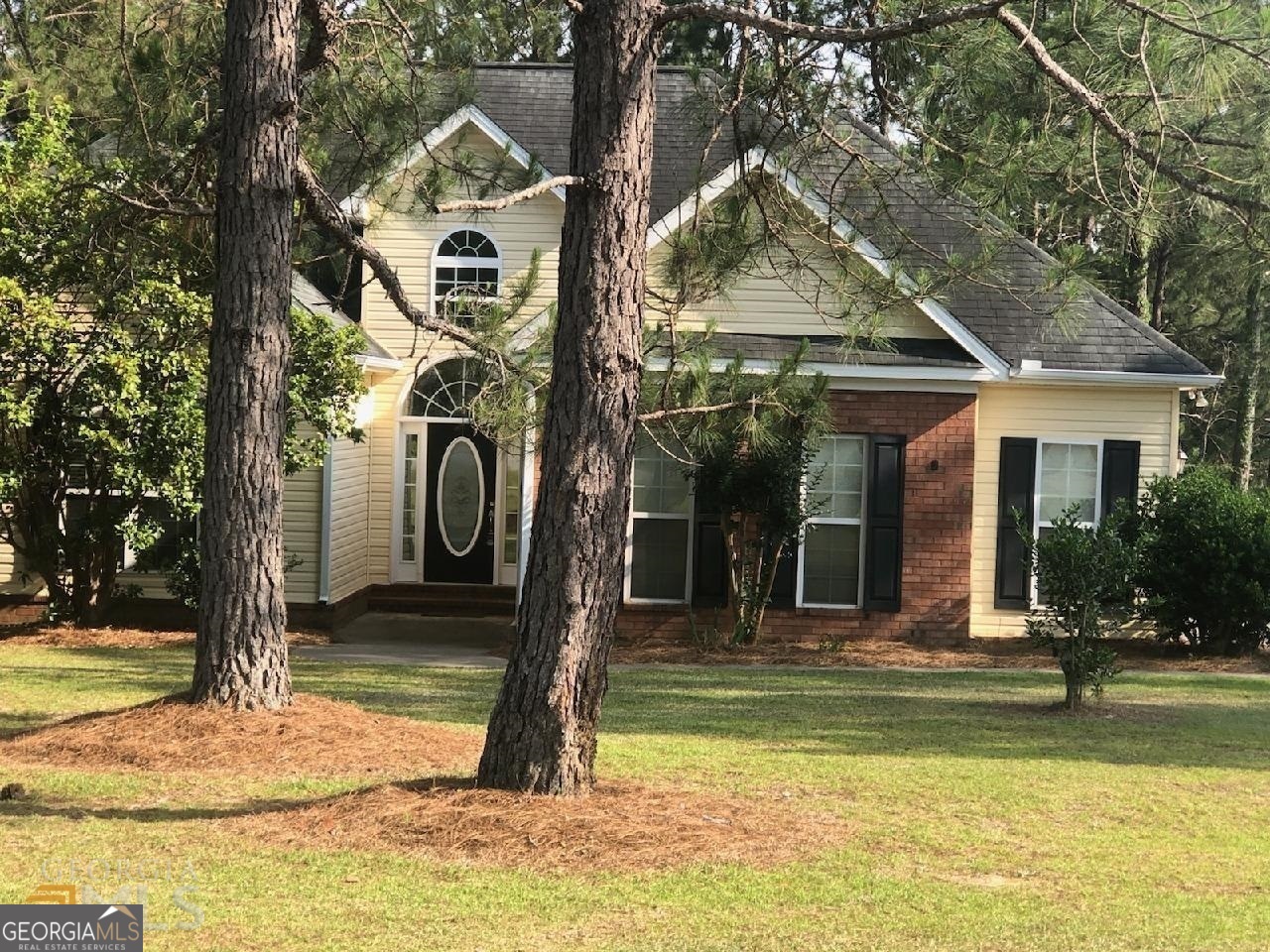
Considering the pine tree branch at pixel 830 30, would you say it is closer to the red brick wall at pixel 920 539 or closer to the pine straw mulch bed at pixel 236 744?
the pine straw mulch bed at pixel 236 744

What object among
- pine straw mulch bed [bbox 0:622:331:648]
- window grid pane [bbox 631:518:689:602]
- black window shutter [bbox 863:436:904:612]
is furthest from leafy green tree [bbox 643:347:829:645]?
pine straw mulch bed [bbox 0:622:331:648]

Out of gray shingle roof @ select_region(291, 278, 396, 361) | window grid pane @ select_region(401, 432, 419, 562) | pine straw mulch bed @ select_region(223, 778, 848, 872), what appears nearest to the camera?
pine straw mulch bed @ select_region(223, 778, 848, 872)

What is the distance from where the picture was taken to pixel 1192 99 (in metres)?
7.42

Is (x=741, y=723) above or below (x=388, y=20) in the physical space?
below

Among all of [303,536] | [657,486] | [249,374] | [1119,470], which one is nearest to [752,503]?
[657,486]

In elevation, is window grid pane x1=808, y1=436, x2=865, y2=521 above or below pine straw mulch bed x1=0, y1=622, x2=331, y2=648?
above

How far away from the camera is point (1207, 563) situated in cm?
1480

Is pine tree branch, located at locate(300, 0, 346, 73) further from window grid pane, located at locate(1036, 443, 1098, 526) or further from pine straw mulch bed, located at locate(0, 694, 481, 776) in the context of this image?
window grid pane, located at locate(1036, 443, 1098, 526)

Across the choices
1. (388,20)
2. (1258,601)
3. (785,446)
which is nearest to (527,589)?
(388,20)

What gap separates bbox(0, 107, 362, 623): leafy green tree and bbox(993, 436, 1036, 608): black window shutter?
723 centimetres

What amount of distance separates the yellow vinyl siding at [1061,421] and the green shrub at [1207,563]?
0.75 metres

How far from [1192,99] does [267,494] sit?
5877mm

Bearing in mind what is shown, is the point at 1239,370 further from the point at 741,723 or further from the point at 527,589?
the point at 527,589

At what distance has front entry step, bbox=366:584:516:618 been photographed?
58.7 ft
